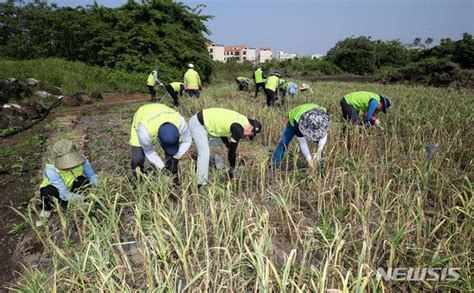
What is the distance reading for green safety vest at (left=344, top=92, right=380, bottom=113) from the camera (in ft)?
17.0

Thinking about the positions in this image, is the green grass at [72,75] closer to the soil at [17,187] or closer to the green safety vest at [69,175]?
the soil at [17,187]

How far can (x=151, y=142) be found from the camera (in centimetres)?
351

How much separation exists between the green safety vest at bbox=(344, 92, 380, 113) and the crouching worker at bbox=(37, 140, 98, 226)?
4167mm

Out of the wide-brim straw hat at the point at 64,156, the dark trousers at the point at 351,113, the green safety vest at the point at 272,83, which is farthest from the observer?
the green safety vest at the point at 272,83

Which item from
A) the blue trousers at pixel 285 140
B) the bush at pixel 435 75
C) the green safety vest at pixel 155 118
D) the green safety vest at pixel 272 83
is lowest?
the blue trousers at pixel 285 140

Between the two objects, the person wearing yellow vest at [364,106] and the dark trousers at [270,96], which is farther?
the dark trousers at [270,96]

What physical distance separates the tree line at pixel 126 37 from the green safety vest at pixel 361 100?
45.8 feet

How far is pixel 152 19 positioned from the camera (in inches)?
726

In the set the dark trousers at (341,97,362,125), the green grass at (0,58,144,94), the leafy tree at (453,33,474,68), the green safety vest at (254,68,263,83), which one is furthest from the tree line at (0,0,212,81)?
the leafy tree at (453,33,474,68)

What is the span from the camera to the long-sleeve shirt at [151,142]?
343 centimetres

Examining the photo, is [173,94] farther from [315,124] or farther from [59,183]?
[315,124]

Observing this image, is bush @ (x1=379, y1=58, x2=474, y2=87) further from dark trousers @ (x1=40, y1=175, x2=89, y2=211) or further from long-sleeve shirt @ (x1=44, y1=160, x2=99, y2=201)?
long-sleeve shirt @ (x1=44, y1=160, x2=99, y2=201)

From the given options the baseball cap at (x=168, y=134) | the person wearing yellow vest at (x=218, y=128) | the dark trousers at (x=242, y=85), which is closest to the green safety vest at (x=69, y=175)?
the baseball cap at (x=168, y=134)

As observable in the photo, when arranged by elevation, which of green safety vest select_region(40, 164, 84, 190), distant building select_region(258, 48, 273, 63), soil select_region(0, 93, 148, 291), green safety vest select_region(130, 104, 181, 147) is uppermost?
distant building select_region(258, 48, 273, 63)
